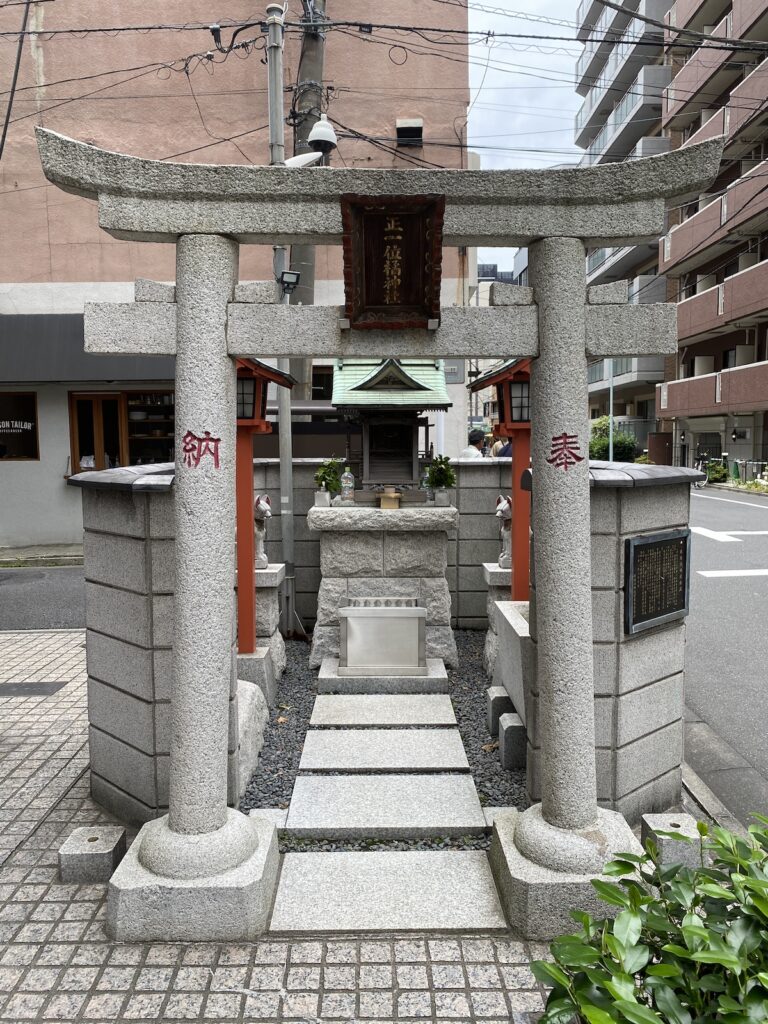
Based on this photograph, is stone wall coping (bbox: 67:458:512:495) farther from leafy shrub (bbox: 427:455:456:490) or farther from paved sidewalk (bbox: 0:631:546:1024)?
leafy shrub (bbox: 427:455:456:490)

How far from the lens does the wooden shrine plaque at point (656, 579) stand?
4820mm

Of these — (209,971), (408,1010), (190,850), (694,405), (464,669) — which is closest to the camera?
(408,1010)

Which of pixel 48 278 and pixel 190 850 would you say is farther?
pixel 48 278

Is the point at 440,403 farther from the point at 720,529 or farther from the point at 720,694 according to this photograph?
the point at 720,529

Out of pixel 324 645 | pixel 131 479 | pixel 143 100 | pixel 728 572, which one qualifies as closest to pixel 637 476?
pixel 131 479

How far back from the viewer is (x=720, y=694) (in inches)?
326

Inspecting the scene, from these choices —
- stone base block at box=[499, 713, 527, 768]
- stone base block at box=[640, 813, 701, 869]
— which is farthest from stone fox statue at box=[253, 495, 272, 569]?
stone base block at box=[640, 813, 701, 869]

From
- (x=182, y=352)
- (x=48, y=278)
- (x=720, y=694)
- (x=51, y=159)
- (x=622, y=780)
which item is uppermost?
(x=48, y=278)

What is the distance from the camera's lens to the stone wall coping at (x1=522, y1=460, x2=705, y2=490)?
4691 mm

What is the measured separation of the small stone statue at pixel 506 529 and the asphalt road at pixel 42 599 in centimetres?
685

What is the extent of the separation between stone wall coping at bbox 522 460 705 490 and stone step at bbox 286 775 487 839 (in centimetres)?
253

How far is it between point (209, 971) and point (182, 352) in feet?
11.3

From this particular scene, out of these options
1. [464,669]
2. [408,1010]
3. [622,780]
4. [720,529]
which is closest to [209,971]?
[408,1010]

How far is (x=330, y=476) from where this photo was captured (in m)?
9.72
